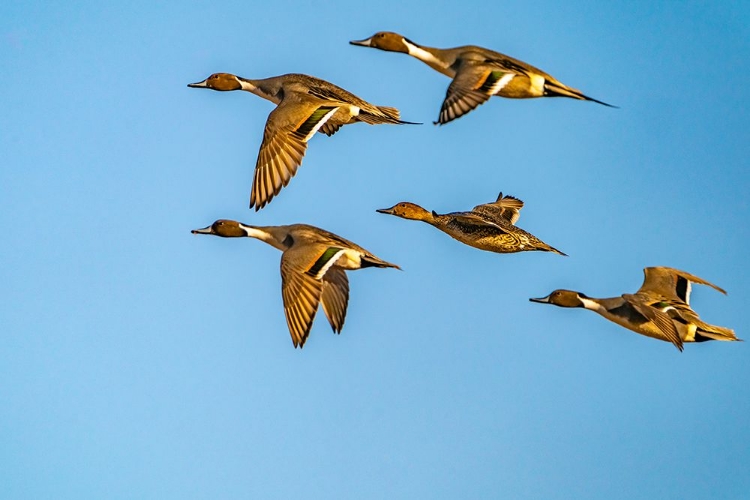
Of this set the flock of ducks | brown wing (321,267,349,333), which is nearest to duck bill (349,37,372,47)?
the flock of ducks

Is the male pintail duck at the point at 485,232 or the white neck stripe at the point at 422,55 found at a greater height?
the white neck stripe at the point at 422,55

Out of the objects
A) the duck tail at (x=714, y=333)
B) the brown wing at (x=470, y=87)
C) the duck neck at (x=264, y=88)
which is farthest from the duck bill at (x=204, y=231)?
the duck tail at (x=714, y=333)

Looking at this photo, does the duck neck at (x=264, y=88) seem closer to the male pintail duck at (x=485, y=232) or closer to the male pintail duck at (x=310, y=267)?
the male pintail duck at (x=310, y=267)

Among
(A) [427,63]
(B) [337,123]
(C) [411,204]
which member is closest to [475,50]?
(A) [427,63]

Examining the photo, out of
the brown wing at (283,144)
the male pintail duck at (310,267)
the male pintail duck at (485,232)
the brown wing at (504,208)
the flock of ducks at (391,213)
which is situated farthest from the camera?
the brown wing at (504,208)

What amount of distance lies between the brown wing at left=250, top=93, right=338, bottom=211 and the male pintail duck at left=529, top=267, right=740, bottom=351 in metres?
3.45

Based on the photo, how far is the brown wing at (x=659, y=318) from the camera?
1305cm

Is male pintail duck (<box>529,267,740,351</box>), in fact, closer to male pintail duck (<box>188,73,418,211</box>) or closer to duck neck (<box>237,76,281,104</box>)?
male pintail duck (<box>188,73,418,211</box>)

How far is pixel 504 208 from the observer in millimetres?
17547

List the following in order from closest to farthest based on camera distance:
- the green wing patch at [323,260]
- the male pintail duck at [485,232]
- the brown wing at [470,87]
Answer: the brown wing at [470,87]
the green wing patch at [323,260]
the male pintail duck at [485,232]

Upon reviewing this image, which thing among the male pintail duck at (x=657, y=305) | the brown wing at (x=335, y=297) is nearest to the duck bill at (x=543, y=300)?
the male pintail duck at (x=657, y=305)

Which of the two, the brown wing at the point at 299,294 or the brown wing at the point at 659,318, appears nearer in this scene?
the brown wing at the point at 299,294

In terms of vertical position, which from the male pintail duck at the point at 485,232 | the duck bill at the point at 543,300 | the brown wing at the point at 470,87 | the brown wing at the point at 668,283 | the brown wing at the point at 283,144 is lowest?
the duck bill at the point at 543,300

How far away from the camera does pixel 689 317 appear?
14.7 meters
